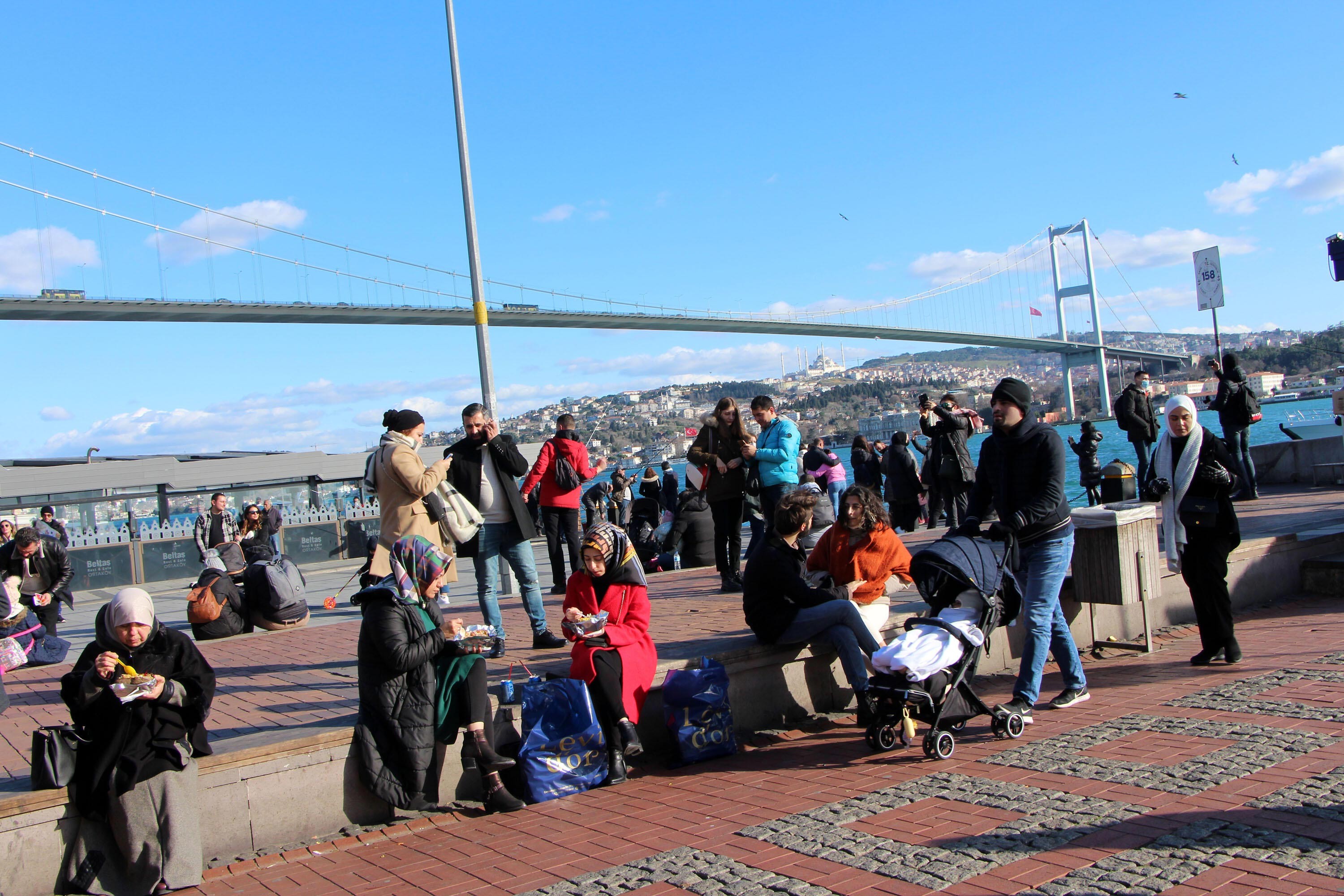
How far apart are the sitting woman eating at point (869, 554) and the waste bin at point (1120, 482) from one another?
5374 mm

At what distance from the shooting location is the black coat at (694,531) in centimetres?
1180

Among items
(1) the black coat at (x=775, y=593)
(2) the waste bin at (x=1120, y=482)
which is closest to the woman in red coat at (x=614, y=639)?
(1) the black coat at (x=775, y=593)

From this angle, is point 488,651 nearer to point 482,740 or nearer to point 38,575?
point 482,740

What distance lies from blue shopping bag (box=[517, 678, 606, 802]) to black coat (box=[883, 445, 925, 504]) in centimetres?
949

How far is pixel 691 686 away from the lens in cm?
519

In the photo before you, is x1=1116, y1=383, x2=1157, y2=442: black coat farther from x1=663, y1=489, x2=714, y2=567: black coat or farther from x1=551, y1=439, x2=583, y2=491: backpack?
x1=551, y1=439, x2=583, y2=491: backpack

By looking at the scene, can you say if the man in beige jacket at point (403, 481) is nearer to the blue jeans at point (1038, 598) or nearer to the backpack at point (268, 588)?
the backpack at point (268, 588)

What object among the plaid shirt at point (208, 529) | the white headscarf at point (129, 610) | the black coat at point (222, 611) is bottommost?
the black coat at point (222, 611)

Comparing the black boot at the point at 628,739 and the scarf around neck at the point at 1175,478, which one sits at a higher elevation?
the scarf around neck at the point at 1175,478

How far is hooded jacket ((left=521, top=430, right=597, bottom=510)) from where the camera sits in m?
8.22

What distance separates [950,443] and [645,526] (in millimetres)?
3820

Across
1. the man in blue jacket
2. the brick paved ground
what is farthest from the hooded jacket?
the brick paved ground

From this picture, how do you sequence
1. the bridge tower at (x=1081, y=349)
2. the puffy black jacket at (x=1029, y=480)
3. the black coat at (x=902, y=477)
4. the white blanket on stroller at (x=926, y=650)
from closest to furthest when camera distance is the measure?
the white blanket on stroller at (x=926, y=650), the puffy black jacket at (x=1029, y=480), the black coat at (x=902, y=477), the bridge tower at (x=1081, y=349)

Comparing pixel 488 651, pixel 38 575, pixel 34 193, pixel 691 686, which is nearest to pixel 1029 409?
pixel 691 686
